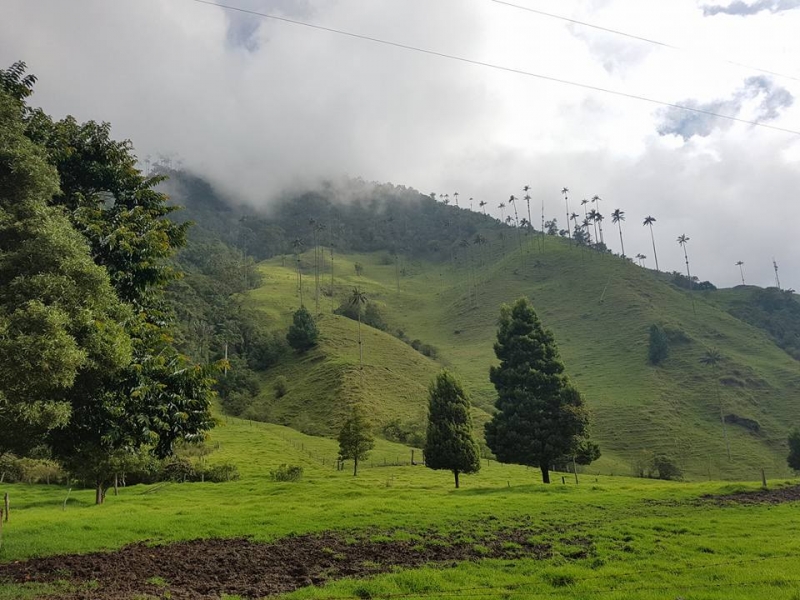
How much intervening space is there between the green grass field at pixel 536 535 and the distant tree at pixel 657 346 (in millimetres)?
108999

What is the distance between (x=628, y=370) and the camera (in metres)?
135

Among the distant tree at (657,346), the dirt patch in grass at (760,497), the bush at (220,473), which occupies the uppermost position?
the distant tree at (657,346)

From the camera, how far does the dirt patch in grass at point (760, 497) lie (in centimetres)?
3041

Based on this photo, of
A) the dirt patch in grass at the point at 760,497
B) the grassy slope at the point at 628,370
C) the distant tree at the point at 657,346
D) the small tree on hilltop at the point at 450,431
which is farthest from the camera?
the distant tree at the point at 657,346

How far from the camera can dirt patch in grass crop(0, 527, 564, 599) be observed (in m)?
13.1

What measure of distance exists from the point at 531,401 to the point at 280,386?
266ft

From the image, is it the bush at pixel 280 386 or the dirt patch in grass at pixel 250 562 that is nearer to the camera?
the dirt patch in grass at pixel 250 562

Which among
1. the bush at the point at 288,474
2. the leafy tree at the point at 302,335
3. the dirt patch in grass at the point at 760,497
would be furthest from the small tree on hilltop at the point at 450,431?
the leafy tree at the point at 302,335

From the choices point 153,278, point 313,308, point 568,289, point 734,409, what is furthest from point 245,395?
point 568,289

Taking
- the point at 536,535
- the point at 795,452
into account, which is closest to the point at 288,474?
the point at 536,535

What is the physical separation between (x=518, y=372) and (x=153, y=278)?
39.2m

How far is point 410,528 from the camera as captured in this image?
2194cm

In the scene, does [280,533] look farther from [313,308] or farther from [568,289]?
[568,289]

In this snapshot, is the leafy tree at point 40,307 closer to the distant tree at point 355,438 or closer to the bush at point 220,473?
the bush at point 220,473
